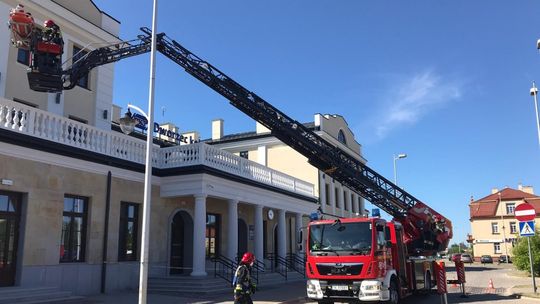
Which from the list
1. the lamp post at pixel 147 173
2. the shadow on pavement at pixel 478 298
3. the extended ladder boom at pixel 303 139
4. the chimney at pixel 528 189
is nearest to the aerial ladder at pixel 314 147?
the extended ladder boom at pixel 303 139

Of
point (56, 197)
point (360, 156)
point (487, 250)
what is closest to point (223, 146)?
point (360, 156)

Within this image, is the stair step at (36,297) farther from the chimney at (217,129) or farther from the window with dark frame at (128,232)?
the chimney at (217,129)

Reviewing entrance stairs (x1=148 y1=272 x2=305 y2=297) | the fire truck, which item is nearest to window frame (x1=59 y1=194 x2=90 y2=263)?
entrance stairs (x1=148 y1=272 x2=305 y2=297)

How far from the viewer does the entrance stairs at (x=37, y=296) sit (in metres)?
13.5

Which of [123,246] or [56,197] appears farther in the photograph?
[123,246]

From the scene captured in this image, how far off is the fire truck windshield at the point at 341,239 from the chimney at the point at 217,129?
107 ft

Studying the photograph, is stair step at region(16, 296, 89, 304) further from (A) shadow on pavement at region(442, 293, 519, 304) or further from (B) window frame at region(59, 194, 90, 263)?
(A) shadow on pavement at region(442, 293, 519, 304)

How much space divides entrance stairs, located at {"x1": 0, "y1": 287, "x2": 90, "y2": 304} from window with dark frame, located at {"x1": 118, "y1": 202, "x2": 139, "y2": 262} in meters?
3.50

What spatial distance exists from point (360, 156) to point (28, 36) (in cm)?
4314

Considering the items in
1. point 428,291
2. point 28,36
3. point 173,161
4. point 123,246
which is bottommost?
point 428,291

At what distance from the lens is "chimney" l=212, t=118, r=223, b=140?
46391mm

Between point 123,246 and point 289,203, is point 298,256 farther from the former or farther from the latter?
point 123,246

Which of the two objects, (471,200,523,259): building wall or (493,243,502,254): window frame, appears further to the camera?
(471,200,523,259): building wall

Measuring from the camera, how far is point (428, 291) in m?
16.9
